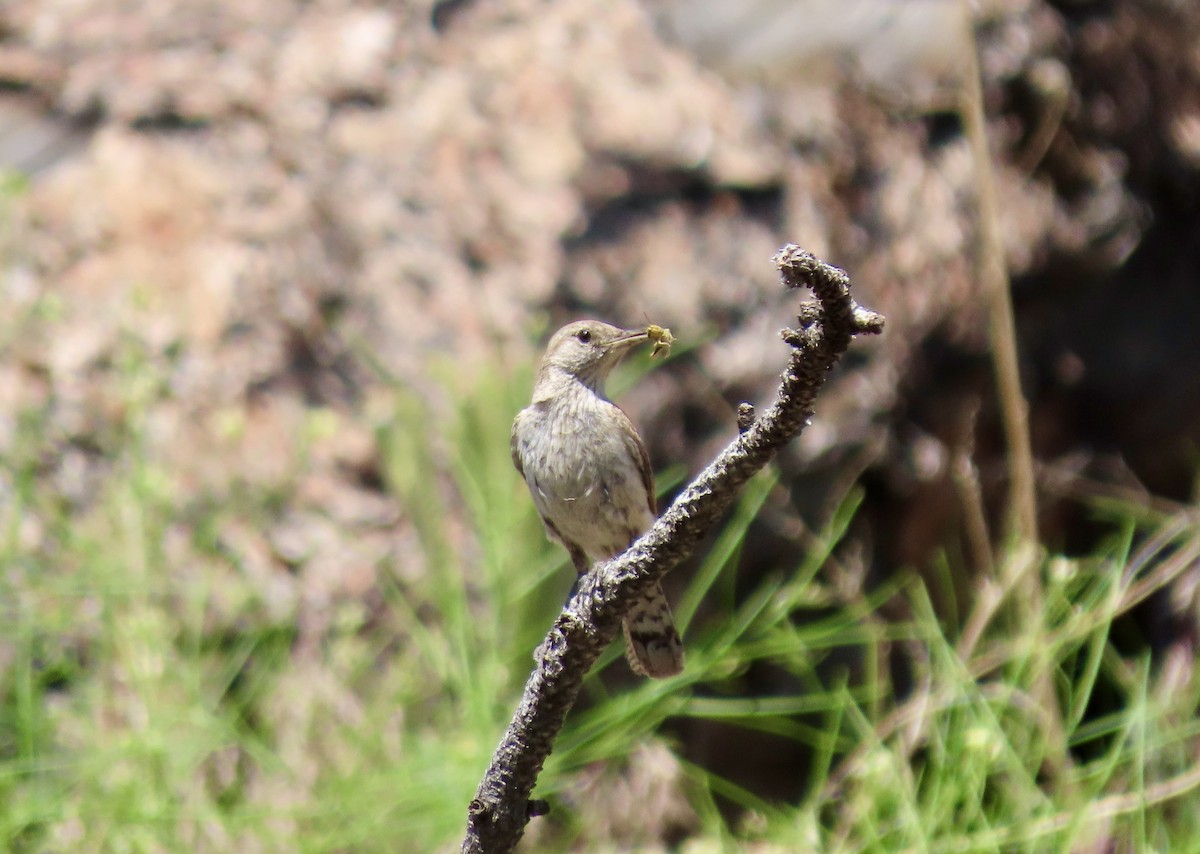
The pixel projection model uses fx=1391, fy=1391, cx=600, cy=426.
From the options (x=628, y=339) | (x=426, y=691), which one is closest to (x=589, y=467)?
(x=628, y=339)

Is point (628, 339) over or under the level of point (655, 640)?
over

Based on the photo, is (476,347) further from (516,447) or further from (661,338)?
(661,338)

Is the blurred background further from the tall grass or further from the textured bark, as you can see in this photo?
the textured bark

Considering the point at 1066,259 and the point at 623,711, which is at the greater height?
the point at 1066,259

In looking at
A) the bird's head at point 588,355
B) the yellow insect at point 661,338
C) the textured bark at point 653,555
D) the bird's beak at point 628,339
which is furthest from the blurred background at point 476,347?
the textured bark at point 653,555

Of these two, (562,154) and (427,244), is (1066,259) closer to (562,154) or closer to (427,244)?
(562,154)

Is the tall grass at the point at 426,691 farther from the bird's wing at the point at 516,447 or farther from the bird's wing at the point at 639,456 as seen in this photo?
the bird's wing at the point at 639,456

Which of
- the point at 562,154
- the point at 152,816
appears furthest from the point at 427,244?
the point at 152,816

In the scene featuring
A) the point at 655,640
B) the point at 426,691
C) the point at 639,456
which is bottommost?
the point at 426,691
